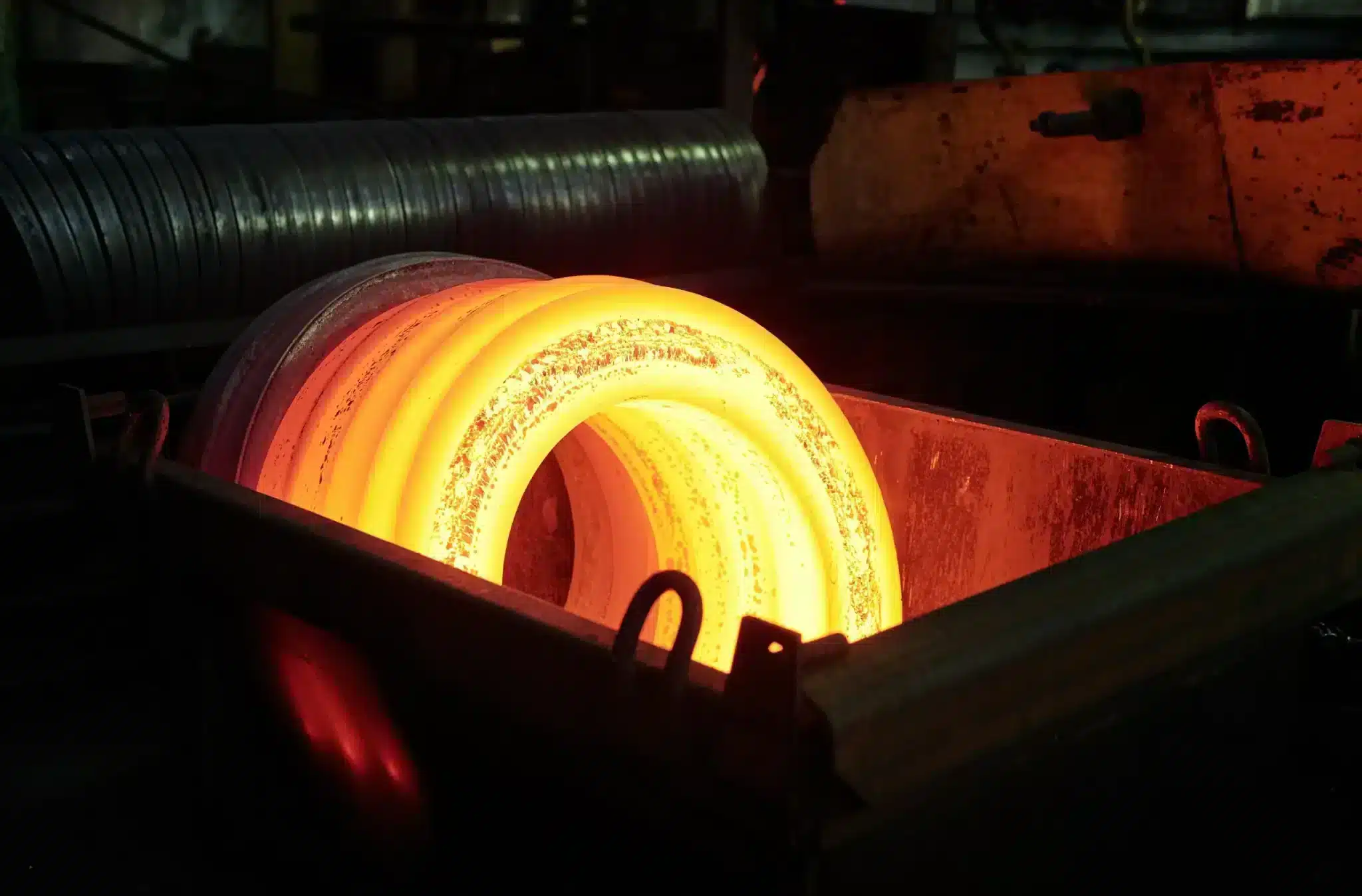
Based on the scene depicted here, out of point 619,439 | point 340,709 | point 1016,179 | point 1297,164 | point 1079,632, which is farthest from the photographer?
point 1016,179

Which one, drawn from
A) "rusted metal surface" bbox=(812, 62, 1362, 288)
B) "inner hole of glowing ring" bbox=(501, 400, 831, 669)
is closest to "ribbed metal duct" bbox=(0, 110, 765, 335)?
"rusted metal surface" bbox=(812, 62, 1362, 288)

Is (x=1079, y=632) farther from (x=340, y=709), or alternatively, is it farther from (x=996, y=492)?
(x=996, y=492)

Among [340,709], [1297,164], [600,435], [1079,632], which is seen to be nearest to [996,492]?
[600,435]

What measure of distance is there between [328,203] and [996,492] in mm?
1544

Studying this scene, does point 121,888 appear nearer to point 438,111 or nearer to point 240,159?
point 240,159

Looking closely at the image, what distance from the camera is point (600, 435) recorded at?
6.08 feet

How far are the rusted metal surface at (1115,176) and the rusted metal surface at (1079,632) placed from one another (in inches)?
49.8

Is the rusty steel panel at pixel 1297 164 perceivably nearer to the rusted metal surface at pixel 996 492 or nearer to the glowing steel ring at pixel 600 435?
the rusted metal surface at pixel 996 492

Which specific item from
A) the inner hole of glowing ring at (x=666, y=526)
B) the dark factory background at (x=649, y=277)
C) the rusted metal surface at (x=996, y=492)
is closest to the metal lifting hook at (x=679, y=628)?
the dark factory background at (x=649, y=277)

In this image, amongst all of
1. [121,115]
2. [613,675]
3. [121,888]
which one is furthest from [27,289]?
[121,115]

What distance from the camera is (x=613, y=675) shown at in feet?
2.68

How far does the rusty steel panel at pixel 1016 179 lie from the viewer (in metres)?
2.47

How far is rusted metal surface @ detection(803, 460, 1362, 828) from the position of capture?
784 millimetres

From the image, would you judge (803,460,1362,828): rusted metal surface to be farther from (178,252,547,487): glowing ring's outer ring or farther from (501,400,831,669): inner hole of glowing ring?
(178,252,547,487): glowing ring's outer ring
